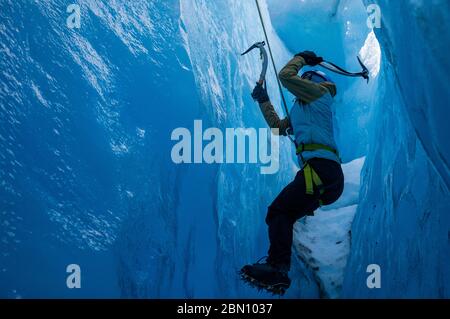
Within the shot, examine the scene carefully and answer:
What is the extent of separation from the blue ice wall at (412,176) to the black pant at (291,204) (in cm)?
94

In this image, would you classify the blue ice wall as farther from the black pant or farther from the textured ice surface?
the black pant

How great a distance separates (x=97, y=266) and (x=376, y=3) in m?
3.05

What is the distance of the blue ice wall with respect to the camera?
280 centimetres

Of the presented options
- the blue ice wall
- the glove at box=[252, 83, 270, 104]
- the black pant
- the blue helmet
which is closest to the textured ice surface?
the blue ice wall

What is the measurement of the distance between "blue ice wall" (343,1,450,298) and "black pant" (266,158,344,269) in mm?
939

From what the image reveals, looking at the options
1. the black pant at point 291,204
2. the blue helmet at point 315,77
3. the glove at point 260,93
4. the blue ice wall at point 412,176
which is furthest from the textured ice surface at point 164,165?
the glove at point 260,93

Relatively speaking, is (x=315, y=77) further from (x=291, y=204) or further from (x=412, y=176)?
(x=412, y=176)

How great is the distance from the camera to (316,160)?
244 centimetres

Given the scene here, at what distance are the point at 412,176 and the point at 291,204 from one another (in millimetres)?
1982

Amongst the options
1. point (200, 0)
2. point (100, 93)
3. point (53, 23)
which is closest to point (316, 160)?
point (100, 93)

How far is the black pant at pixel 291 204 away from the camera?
2.27 m

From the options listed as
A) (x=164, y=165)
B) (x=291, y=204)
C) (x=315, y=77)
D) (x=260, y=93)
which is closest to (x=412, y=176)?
(x=315, y=77)

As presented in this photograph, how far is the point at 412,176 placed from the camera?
3.82 meters
